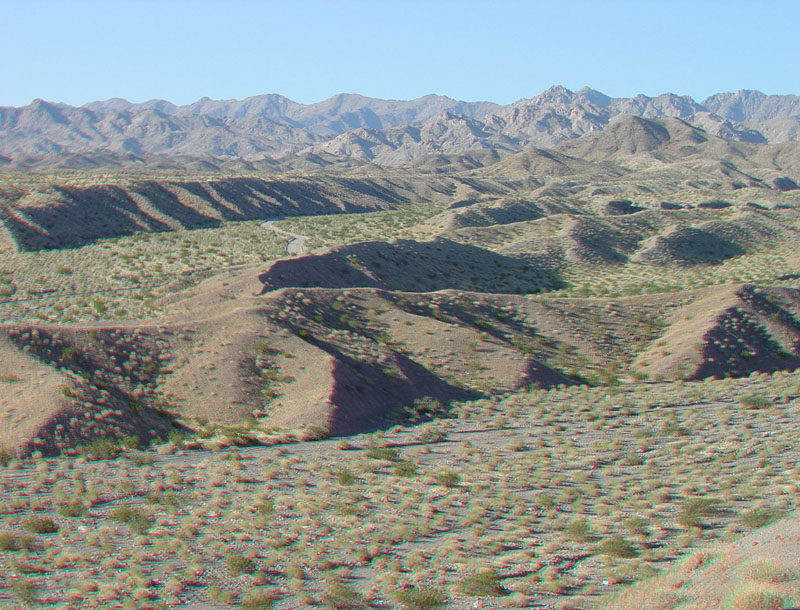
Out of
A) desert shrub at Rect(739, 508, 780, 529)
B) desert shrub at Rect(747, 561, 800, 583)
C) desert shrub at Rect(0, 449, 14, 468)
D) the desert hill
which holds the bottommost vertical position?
desert shrub at Rect(0, 449, 14, 468)

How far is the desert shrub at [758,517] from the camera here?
13.3 meters

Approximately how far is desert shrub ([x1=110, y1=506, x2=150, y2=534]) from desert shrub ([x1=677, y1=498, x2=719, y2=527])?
1007cm

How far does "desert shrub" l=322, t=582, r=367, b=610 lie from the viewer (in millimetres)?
10906

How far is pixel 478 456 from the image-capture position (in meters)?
19.8

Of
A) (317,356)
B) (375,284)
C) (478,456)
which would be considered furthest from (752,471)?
(375,284)

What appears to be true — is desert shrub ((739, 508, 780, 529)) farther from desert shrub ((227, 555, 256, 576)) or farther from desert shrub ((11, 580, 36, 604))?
desert shrub ((11, 580, 36, 604))

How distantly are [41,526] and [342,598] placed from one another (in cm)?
641

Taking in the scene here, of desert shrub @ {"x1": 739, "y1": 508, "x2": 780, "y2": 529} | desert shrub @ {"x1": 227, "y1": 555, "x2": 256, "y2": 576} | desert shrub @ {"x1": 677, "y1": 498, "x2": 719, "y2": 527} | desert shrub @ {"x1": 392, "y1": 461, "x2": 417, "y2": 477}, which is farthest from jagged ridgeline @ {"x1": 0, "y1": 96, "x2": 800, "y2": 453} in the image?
desert shrub @ {"x1": 739, "y1": 508, "x2": 780, "y2": 529}

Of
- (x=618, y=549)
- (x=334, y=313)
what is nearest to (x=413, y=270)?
(x=334, y=313)

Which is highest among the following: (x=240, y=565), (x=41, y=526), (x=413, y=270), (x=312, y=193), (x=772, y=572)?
(x=312, y=193)

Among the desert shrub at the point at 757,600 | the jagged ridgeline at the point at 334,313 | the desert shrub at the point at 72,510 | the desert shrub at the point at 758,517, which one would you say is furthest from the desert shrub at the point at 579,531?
the jagged ridgeline at the point at 334,313

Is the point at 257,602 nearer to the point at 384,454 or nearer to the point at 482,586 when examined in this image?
the point at 482,586

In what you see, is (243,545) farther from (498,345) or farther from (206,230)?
(206,230)

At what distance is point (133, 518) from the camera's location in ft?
47.6
